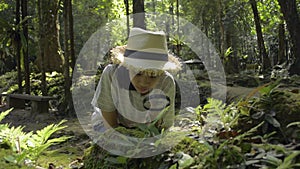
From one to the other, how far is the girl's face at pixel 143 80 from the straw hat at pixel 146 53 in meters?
0.05

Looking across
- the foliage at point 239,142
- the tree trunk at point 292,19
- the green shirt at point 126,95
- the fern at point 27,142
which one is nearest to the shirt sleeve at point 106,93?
the green shirt at point 126,95

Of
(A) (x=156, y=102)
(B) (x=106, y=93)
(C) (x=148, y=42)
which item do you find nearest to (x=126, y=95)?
(B) (x=106, y=93)

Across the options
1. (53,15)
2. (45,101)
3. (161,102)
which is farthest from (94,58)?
(161,102)

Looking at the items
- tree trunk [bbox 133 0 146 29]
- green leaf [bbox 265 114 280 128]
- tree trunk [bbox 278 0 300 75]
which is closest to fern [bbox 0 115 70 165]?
green leaf [bbox 265 114 280 128]

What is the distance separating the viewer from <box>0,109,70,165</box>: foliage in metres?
1.86

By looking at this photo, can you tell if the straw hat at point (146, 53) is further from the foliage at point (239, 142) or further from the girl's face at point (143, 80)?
the foliage at point (239, 142)

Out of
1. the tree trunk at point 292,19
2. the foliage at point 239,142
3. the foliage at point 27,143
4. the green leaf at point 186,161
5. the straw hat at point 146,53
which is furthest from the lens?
the tree trunk at point 292,19

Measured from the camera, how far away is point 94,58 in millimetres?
30906

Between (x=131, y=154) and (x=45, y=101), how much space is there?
30.5 feet

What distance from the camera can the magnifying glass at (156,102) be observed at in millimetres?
2102

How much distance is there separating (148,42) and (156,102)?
34 cm

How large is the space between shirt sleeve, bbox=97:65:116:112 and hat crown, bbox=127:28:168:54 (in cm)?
24

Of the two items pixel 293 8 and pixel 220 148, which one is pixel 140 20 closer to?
pixel 293 8

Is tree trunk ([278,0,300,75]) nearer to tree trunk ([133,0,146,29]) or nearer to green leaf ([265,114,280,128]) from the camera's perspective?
tree trunk ([133,0,146,29])
